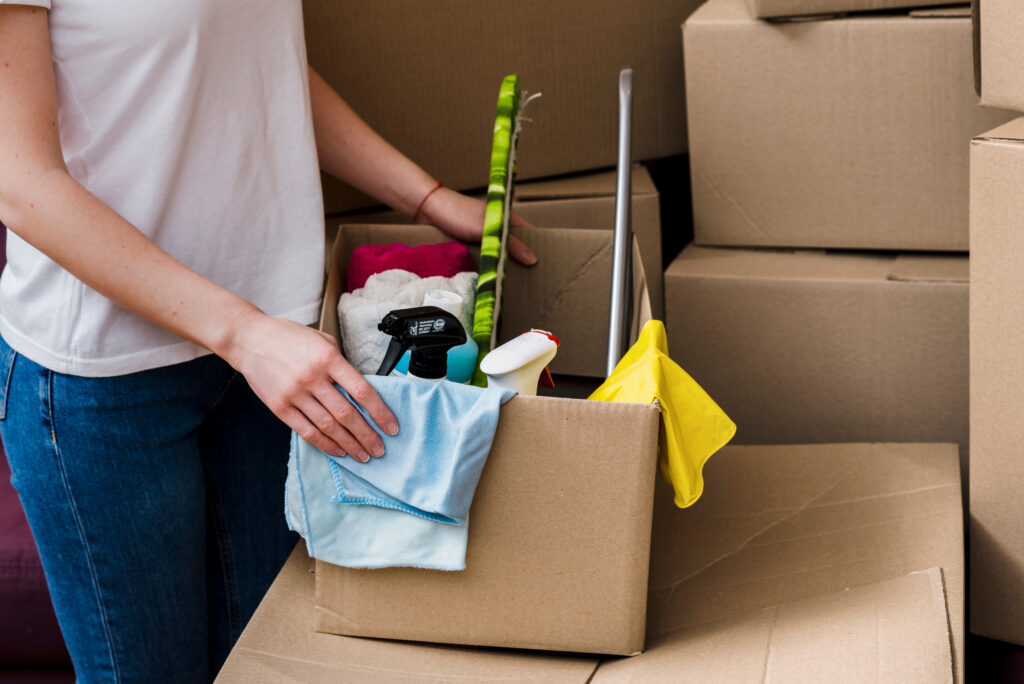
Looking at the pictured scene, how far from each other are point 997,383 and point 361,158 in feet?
1.96

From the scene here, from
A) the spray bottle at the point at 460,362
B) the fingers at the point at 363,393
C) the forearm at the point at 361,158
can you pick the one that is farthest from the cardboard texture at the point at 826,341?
the fingers at the point at 363,393

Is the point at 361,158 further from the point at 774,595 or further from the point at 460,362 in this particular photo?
the point at 774,595

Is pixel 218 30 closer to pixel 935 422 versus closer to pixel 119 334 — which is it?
pixel 119 334

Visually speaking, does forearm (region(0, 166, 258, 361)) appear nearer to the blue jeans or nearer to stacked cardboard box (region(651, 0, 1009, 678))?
the blue jeans

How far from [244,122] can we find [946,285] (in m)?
0.71

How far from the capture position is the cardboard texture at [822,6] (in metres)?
1.00

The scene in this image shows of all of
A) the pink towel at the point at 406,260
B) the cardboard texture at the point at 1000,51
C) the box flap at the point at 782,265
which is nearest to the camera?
the cardboard texture at the point at 1000,51

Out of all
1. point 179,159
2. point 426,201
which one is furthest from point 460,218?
point 179,159

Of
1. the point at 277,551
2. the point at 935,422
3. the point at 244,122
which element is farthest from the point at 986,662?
the point at 244,122

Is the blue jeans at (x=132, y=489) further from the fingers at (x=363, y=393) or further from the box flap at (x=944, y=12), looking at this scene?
the box flap at (x=944, y=12)

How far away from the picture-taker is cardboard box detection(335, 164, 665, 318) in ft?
3.76

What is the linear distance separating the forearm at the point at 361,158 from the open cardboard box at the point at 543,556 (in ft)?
1.26

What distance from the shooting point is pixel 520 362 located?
68 cm

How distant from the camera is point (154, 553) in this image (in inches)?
32.2
